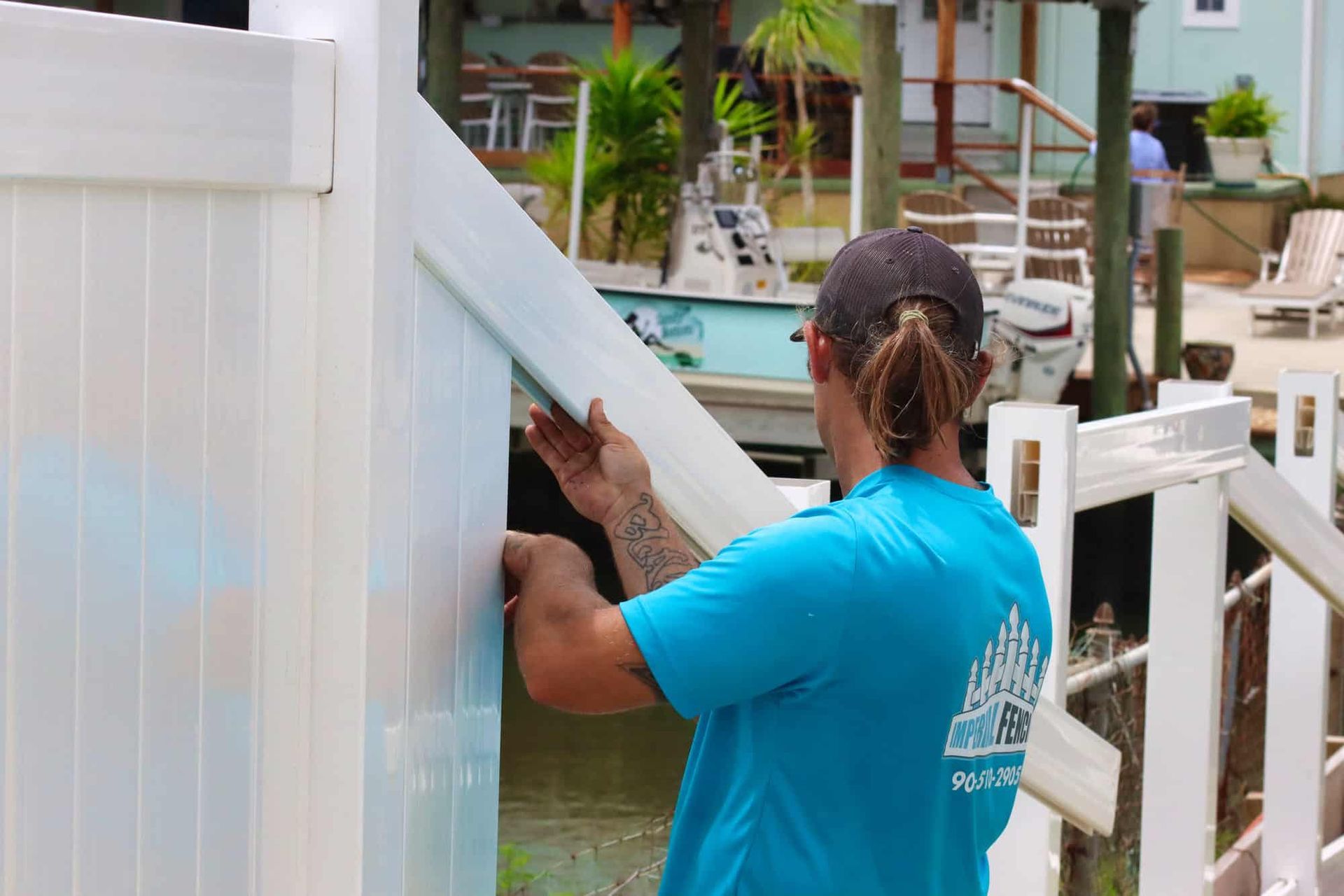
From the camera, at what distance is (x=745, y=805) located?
1.35 m

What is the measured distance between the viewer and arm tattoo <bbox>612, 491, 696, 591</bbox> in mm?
1388

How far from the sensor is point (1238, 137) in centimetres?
1516

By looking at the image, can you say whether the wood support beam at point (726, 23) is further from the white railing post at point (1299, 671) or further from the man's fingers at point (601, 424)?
the man's fingers at point (601, 424)

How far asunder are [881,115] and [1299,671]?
5.65 meters

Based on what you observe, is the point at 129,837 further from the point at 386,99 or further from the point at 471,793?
the point at 386,99

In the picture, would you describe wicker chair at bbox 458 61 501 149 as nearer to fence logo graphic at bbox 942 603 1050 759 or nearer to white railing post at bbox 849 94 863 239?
white railing post at bbox 849 94 863 239

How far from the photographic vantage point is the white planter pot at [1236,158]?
49.3 feet

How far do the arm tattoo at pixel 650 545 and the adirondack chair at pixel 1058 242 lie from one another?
10.2m

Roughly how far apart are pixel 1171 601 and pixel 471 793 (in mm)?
1536

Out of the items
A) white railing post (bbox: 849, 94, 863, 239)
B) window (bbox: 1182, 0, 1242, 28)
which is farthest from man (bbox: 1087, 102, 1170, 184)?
white railing post (bbox: 849, 94, 863, 239)

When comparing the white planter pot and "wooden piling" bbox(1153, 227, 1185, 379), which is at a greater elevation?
the white planter pot

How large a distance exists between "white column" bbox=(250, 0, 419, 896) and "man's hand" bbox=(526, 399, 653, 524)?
25 cm

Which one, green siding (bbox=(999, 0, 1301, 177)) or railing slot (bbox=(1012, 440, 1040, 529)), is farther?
green siding (bbox=(999, 0, 1301, 177))

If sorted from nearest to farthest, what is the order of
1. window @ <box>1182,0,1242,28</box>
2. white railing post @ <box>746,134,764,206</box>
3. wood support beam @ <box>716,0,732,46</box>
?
1. white railing post @ <box>746,134,764,206</box>
2. wood support beam @ <box>716,0,732,46</box>
3. window @ <box>1182,0,1242,28</box>
